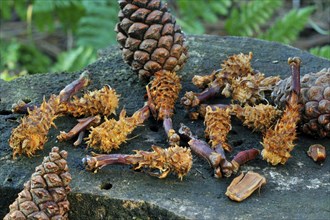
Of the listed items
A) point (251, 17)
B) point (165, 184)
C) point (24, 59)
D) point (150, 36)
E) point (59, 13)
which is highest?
point (150, 36)

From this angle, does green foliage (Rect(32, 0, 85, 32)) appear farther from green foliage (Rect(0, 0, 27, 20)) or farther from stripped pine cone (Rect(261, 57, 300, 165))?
stripped pine cone (Rect(261, 57, 300, 165))

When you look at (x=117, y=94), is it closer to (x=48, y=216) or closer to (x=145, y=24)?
(x=145, y=24)

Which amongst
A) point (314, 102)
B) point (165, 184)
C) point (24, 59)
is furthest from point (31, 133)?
point (24, 59)

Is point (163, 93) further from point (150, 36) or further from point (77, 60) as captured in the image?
point (77, 60)

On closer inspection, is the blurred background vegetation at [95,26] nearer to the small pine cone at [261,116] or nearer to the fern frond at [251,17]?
the fern frond at [251,17]

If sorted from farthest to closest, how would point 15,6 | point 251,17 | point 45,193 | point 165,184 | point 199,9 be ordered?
point 15,6 → point 199,9 → point 251,17 → point 165,184 → point 45,193

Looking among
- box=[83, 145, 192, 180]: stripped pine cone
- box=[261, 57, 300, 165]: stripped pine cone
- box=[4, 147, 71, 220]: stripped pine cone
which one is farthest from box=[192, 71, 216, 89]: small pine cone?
box=[4, 147, 71, 220]: stripped pine cone

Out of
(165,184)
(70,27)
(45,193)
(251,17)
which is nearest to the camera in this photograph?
(45,193)
